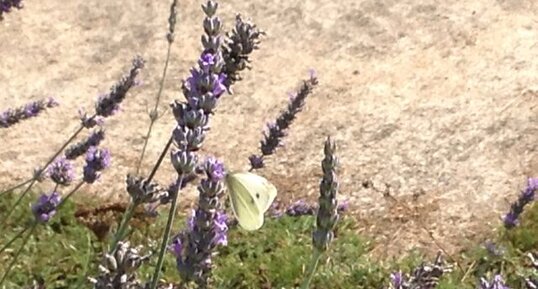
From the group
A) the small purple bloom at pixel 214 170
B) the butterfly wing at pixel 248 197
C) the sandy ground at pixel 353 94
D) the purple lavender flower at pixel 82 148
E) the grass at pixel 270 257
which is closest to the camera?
the small purple bloom at pixel 214 170

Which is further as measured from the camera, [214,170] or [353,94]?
[353,94]

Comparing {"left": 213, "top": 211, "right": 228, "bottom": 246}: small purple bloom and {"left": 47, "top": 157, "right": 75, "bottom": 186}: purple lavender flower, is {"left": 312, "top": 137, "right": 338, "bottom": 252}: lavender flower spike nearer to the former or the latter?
{"left": 213, "top": 211, "right": 228, "bottom": 246}: small purple bloom

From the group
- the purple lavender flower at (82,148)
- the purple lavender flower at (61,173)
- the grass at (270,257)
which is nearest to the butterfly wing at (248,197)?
the purple lavender flower at (61,173)

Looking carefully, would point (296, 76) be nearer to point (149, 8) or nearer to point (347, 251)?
point (149, 8)

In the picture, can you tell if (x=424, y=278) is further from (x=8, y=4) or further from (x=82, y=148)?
(x=82, y=148)

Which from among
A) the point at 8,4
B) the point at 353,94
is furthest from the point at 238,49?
the point at 353,94

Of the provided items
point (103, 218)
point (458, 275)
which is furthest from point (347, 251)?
point (103, 218)

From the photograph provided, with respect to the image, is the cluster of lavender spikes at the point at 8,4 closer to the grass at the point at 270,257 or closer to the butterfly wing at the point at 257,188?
the butterfly wing at the point at 257,188
